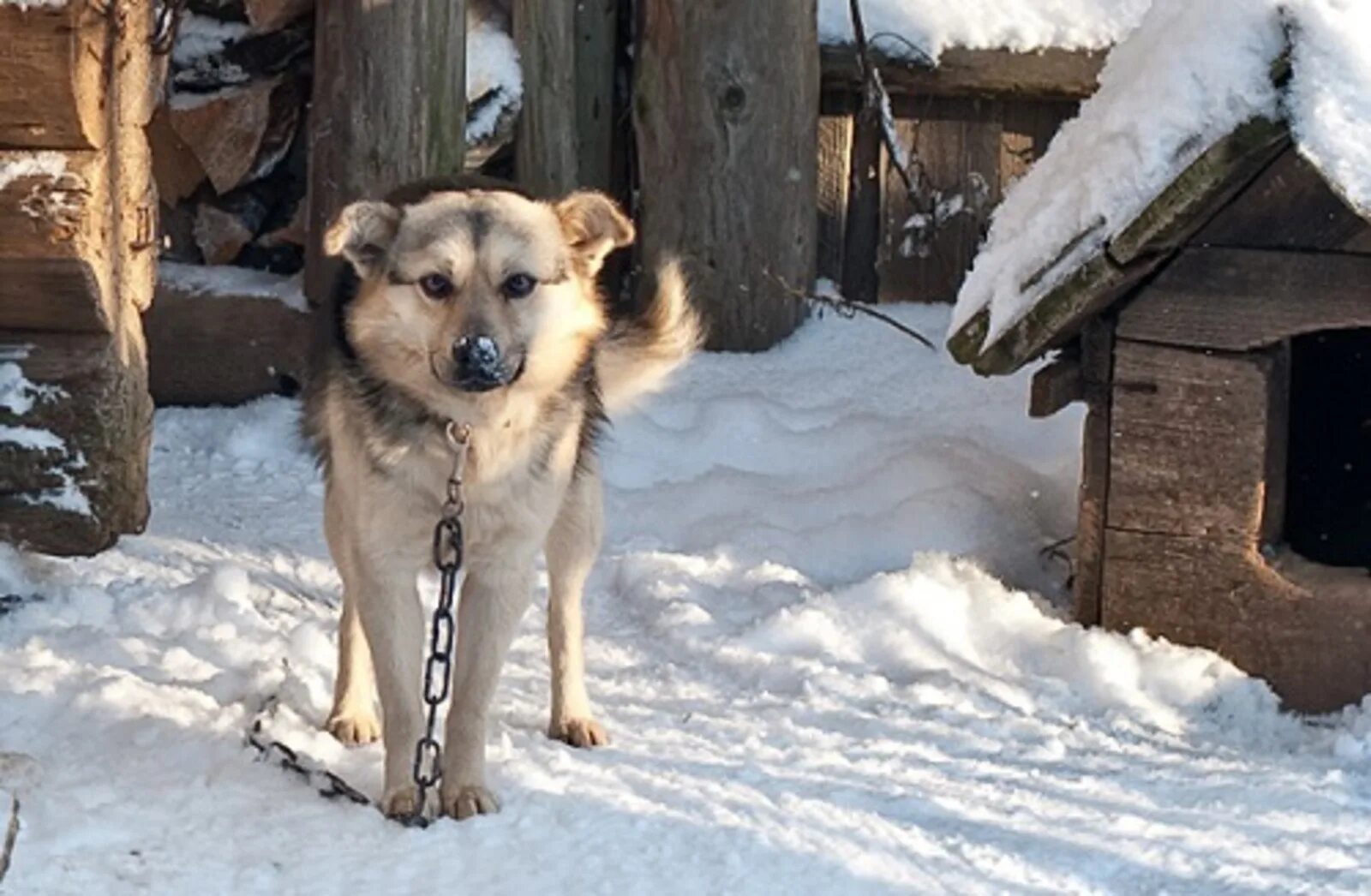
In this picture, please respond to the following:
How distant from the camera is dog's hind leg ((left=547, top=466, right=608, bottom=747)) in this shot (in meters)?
4.82

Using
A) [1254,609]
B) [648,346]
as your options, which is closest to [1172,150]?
[1254,609]

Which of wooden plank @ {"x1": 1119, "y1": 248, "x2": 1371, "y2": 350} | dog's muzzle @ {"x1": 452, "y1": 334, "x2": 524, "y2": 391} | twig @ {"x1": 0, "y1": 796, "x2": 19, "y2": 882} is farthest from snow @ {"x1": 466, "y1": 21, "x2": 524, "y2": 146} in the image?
twig @ {"x1": 0, "y1": 796, "x2": 19, "y2": 882}

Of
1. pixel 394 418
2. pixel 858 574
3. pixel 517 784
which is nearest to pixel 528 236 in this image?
pixel 394 418

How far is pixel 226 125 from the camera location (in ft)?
22.6

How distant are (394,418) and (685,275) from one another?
292 cm

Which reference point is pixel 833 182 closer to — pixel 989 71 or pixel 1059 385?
pixel 989 71

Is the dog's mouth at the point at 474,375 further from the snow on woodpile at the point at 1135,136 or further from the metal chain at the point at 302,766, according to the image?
the snow on woodpile at the point at 1135,136

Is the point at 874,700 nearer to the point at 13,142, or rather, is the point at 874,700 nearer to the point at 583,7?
the point at 13,142

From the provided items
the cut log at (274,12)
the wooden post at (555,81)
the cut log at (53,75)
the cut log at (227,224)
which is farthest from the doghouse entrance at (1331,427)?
the cut log at (53,75)

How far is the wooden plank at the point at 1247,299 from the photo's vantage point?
5.13 m

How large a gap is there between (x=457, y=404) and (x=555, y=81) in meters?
3.08

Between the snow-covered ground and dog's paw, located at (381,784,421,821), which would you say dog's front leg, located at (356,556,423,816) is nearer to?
dog's paw, located at (381,784,421,821)

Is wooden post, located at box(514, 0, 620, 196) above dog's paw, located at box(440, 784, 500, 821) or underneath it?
above

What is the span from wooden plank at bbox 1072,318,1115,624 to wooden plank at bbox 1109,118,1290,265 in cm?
37
